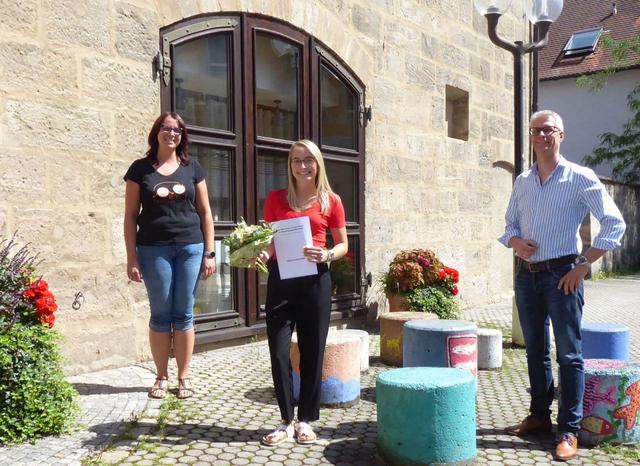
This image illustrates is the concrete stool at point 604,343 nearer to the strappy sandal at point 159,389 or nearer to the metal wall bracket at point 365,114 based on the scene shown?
the strappy sandal at point 159,389

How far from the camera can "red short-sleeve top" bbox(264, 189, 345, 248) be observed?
380 cm

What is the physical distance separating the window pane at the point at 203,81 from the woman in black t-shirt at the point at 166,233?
59.7 inches

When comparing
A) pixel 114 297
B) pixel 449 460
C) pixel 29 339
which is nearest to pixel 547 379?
pixel 449 460

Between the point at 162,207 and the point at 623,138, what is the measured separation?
20.7 meters

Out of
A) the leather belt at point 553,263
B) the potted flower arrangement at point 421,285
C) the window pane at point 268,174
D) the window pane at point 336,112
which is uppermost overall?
the window pane at point 336,112

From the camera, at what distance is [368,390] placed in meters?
5.11

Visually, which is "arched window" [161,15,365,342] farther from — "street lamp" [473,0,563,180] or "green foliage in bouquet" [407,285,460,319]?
"street lamp" [473,0,563,180]

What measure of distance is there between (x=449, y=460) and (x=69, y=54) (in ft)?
12.8

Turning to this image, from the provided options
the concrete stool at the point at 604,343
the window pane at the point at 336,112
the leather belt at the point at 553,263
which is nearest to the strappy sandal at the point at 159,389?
the leather belt at the point at 553,263

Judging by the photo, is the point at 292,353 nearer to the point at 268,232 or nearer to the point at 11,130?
the point at 268,232

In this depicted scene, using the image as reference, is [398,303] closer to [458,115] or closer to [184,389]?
[184,389]

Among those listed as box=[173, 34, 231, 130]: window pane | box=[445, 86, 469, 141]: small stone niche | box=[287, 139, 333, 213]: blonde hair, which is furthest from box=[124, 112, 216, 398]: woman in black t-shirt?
box=[445, 86, 469, 141]: small stone niche

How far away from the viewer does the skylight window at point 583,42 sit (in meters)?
24.2

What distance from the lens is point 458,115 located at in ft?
32.5
